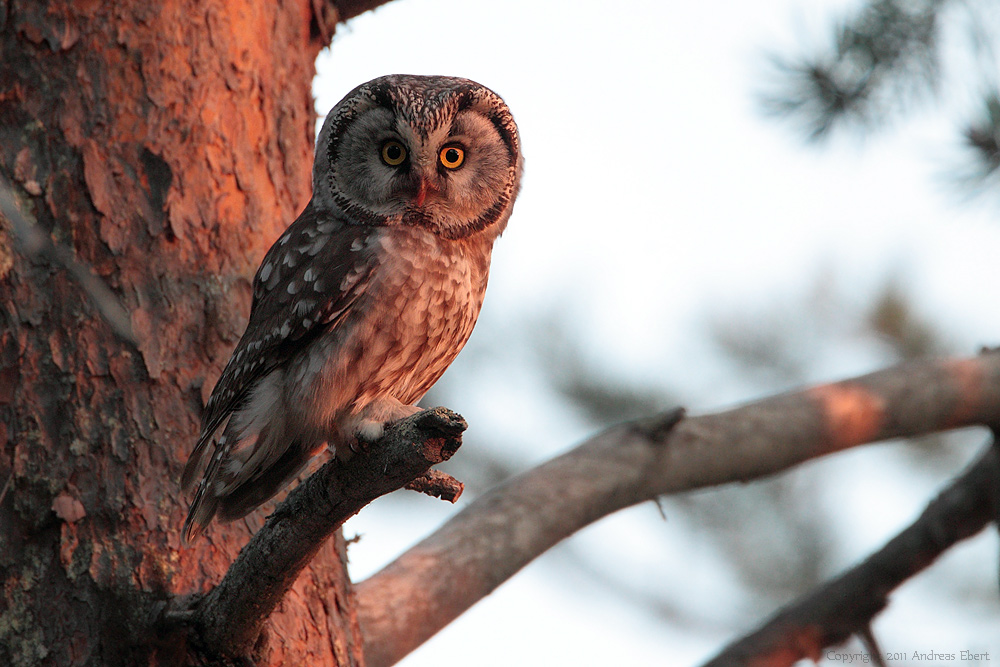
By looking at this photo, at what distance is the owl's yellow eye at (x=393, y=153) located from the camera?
264 cm

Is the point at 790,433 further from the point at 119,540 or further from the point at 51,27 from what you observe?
the point at 51,27

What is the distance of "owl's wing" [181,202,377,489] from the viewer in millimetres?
2428

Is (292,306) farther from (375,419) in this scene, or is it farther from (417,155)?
(417,155)

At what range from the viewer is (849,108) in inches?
151

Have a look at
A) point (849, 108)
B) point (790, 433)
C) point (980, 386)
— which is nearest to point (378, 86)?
point (790, 433)

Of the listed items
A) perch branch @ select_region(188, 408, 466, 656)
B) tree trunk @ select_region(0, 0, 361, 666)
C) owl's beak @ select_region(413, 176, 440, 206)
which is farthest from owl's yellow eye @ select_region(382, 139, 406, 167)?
perch branch @ select_region(188, 408, 466, 656)

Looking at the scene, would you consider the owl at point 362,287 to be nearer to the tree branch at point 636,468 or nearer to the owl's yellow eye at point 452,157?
the owl's yellow eye at point 452,157

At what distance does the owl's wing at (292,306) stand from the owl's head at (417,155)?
14cm

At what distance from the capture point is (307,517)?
1.95 m

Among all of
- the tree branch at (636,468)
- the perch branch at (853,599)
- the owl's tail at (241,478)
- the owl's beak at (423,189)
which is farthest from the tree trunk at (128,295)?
the perch branch at (853,599)

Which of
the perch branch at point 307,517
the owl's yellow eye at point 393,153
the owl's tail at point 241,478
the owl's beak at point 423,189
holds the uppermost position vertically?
the owl's yellow eye at point 393,153

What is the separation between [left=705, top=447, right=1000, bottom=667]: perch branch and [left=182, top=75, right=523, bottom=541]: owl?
5.07 feet

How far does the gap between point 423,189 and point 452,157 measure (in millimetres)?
176

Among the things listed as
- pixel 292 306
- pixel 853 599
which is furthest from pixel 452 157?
pixel 853 599
